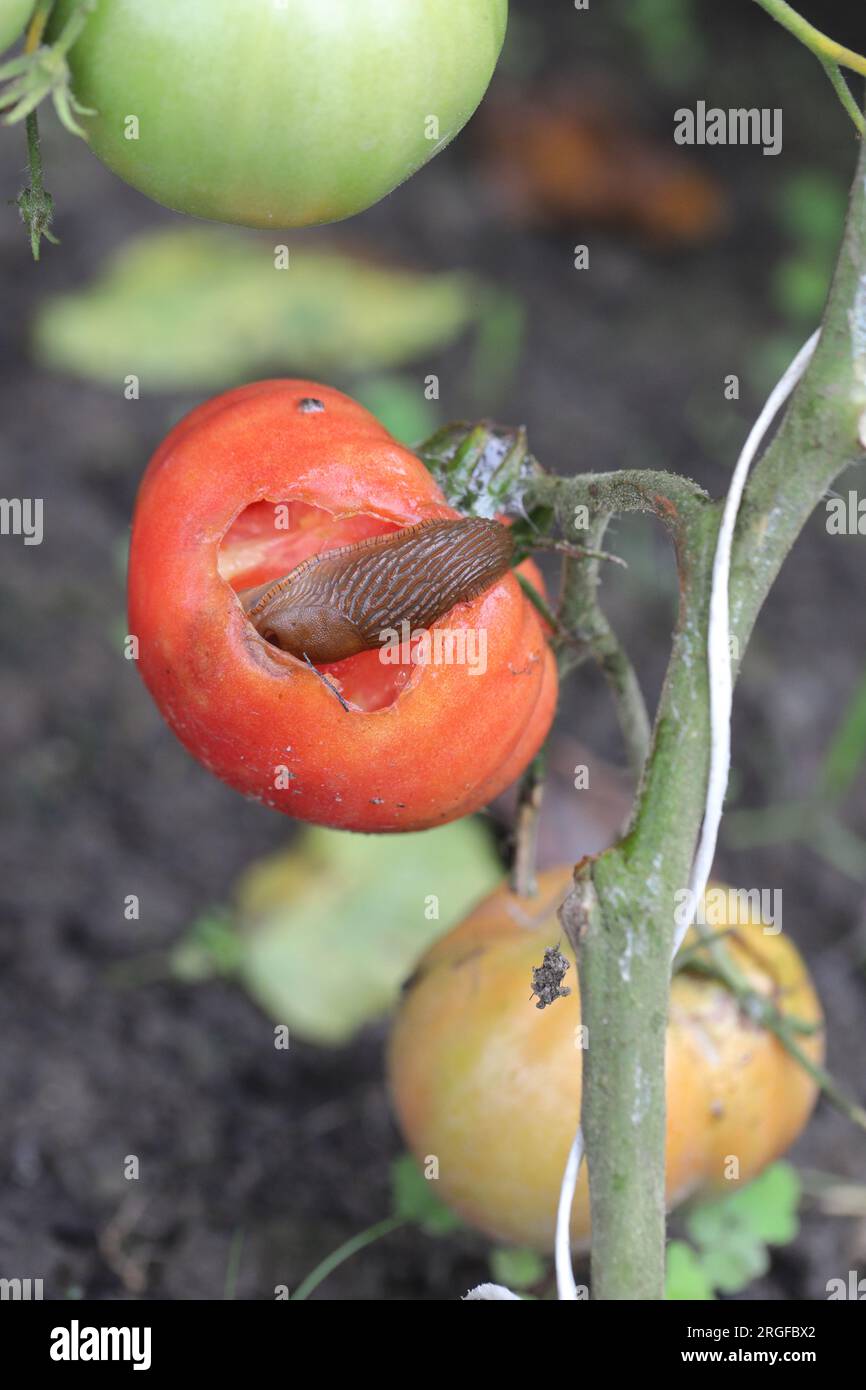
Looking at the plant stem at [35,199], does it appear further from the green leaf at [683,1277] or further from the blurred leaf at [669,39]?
the blurred leaf at [669,39]

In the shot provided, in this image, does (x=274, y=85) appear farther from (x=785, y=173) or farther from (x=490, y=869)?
(x=785, y=173)

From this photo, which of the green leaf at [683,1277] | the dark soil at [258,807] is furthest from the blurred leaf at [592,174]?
the green leaf at [683,1277]

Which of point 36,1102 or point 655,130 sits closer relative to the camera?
point 36,1102

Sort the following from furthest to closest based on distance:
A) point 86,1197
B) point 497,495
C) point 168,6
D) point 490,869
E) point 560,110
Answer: point 560,110
point 490,869
point 86,1197
point 497,495
point 168,6

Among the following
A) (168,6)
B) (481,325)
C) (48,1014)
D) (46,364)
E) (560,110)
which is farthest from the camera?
(560,110)

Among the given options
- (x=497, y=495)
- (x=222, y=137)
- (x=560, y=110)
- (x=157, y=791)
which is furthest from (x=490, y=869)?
(x=560, y=110)

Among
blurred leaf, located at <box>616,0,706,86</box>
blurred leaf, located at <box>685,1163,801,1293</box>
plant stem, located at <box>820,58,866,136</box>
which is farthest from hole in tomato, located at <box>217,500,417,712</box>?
blurred leaf, located at <box>616,0,706,86</box>

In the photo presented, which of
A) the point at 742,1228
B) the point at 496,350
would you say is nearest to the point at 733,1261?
the point at 742,1228
